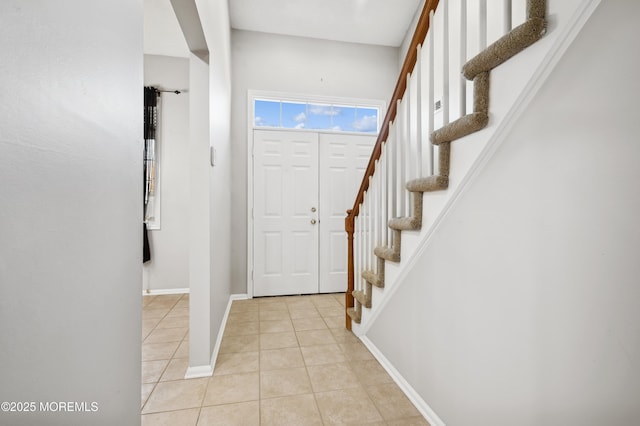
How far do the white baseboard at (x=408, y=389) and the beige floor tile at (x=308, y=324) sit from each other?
22.8 inches

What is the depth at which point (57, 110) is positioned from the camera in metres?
0.49

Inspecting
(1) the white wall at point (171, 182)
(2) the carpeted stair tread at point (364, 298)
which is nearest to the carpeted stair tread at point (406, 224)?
(2) the carpeted stair tread at point (364, 298)

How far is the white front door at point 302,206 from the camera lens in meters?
3.62

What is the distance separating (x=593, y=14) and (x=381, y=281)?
1.52m

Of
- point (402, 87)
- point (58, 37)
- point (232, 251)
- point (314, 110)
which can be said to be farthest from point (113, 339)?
point (314, 110)

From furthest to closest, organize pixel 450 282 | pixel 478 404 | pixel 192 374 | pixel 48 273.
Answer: pixel 192 374 < pixel 450 282 < pixel 478 404 < pixel 48 273

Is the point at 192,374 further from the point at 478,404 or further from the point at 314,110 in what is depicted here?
the point at 314,110

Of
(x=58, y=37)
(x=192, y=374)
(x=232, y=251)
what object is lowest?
(x=192, y=374)

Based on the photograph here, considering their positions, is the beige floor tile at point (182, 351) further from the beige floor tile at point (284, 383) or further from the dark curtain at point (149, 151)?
the dark curtain at point (149, 151)

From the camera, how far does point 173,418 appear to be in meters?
1.49

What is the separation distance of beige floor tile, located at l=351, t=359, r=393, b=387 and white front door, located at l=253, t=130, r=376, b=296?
179 centimetres

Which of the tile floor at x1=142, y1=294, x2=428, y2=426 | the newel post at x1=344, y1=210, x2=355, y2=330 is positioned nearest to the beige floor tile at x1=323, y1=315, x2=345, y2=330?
the tile floor at x1=142, y1=294, x2=428, y2=426

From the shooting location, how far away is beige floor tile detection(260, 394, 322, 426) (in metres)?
1.45

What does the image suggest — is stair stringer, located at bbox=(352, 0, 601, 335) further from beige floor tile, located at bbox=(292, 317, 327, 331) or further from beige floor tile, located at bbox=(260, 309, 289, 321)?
beige floor tile, located at bbox=(260, 309, 289, 321)
